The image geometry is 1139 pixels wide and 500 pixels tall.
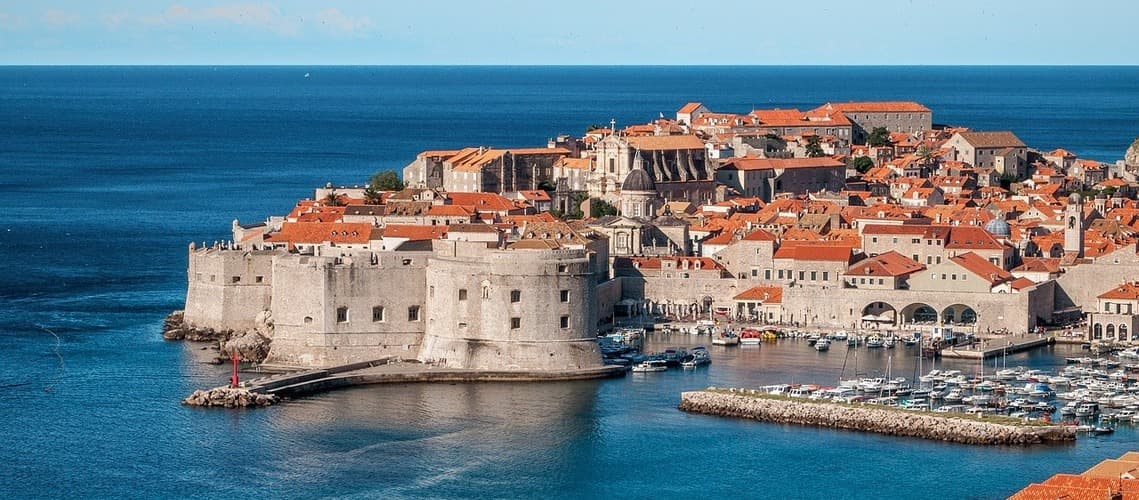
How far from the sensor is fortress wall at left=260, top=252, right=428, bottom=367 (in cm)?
5166

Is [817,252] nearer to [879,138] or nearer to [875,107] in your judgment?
[879,138]

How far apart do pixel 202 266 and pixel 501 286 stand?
9.88 metres

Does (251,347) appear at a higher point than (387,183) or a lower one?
lower

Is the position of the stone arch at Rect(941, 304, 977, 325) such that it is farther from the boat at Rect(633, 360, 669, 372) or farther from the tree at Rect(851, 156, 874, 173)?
the tree at Rect(851, 156, 874, 173)

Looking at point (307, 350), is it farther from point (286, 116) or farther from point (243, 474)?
point (286, 116)

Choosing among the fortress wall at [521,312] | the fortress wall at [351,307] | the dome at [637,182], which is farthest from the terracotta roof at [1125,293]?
the dome at [637,182]

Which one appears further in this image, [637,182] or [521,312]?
[637,182]

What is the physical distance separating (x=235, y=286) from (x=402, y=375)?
740 centimetres

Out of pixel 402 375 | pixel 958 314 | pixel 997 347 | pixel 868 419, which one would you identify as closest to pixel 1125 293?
pixel 958 314

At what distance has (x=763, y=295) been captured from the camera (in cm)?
5928

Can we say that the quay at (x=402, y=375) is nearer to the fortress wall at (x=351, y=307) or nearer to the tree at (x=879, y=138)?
the fortress wall at (x=351, y=307)

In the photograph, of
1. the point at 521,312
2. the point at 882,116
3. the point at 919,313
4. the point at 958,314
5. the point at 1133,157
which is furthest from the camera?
the point at 882,116

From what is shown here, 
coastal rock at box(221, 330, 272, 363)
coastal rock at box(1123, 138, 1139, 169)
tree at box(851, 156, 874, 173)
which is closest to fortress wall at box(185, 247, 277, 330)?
coastal rock at box(221, 330, 272, 363)

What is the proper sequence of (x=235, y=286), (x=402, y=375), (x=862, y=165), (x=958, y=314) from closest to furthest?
(x=402, y=375)
(x=235, y=286)
(x=958, y=314)
(x=862, y=165)
